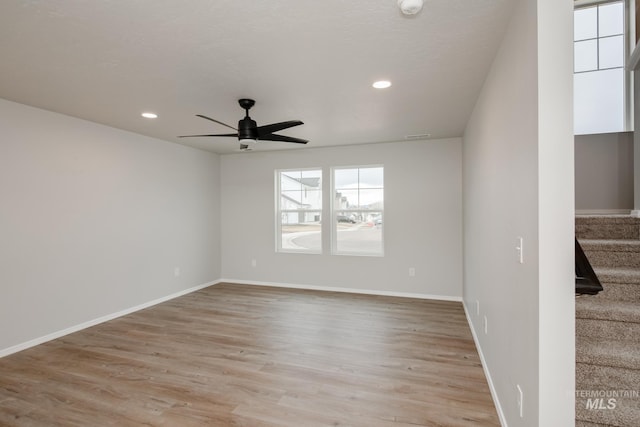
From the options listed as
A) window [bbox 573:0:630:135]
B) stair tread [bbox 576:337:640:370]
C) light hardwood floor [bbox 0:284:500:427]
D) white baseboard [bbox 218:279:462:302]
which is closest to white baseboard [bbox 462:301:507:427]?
light hardwood floor [bbox 0:284:500:427]

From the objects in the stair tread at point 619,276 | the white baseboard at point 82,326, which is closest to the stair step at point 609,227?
the stair tread at point 619,276

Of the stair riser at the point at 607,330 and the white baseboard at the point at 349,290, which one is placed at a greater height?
the stair riser at the point at 607,330

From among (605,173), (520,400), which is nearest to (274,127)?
(520,400)

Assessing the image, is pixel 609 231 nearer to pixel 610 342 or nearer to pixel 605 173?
pixel 605 173

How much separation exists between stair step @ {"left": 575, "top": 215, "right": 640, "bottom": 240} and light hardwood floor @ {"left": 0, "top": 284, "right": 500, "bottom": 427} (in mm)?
1495

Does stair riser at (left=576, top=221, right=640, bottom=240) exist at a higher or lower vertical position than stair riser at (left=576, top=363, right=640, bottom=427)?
higher

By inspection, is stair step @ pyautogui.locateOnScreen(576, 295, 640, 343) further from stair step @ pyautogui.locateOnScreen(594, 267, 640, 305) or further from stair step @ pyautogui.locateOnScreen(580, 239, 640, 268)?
stair step @ pyautogui.locateOnScreen(580, 239, 640, 268)

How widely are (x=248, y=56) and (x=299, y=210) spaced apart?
12.3 feet

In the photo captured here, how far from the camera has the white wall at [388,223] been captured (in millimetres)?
4891

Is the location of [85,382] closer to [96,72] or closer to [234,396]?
[234,396]

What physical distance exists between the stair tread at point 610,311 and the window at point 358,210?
3379 mm

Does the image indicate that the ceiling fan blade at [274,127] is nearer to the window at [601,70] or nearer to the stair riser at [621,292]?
the stair riser at [621,292]

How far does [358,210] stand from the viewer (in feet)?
17.8

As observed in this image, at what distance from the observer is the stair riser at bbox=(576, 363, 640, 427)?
156 centimetres
